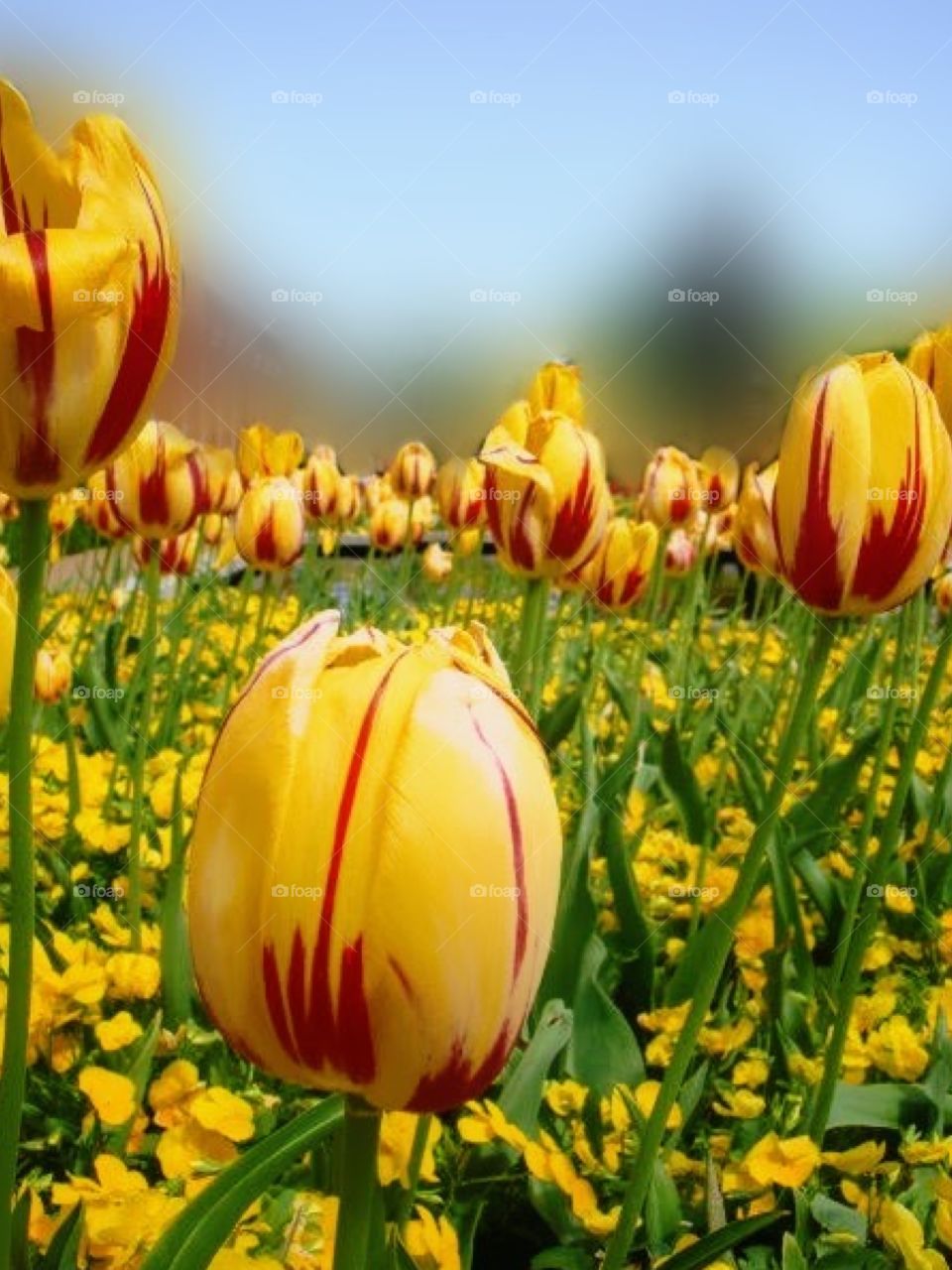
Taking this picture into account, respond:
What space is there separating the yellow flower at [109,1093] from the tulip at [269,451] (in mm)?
2038

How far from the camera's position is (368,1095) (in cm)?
63

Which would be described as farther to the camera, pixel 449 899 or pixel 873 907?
pixel 873 907

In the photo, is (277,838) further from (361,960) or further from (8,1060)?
Result: (8,1060)

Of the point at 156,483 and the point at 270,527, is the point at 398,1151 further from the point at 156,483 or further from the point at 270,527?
the point at 270,527

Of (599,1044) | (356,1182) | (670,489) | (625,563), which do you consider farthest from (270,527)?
(356,1182)

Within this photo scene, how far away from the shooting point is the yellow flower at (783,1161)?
4.27ft

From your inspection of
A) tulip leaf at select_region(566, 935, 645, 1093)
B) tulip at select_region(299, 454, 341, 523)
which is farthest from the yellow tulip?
tulip at select_region(299, 454, 341, 523)

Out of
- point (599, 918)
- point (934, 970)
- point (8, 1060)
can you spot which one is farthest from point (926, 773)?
point (8, 1060)

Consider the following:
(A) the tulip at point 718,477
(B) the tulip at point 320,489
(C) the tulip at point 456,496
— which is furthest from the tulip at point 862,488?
(B) the tulip at point 320,489

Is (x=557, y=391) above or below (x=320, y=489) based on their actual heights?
above

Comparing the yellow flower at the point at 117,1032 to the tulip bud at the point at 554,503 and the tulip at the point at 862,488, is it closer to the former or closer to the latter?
the tulip bud at the point at 554,503

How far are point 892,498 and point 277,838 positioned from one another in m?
0.69

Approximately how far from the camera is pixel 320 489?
3.68m

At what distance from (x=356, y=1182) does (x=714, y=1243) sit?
1.90ft
